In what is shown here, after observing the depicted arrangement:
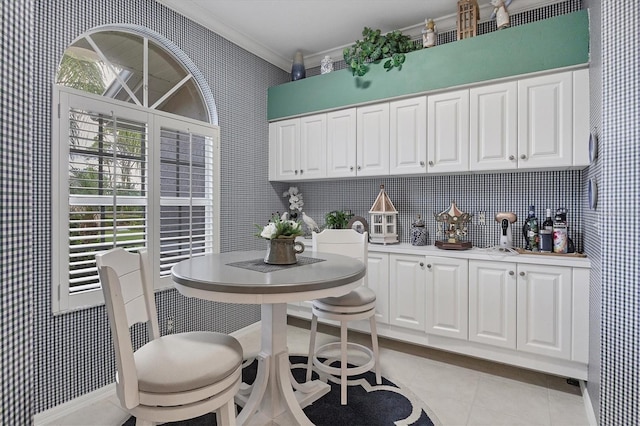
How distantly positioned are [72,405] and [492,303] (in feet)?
9.35

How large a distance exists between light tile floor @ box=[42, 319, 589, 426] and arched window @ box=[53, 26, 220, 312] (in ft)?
3.08

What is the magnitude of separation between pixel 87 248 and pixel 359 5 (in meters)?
2.72

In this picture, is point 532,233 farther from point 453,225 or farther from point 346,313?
point 346,313

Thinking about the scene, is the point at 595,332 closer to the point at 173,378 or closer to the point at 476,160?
the point at 476,160

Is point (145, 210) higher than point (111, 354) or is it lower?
higher

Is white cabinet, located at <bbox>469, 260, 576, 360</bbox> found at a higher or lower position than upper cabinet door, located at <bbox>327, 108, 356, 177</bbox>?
lower

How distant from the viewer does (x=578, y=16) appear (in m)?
2.26

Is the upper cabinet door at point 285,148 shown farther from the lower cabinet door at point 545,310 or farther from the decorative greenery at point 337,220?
the lower cabinet door at point 545,310

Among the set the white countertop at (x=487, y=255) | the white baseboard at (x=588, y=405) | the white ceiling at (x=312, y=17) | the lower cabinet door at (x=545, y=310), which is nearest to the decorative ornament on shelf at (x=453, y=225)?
the white countertop at (x=487, y=255)

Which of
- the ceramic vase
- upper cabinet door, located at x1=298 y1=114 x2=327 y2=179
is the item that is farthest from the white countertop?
the ceramic vase

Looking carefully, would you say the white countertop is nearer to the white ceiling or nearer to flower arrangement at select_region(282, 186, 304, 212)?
flower arrangement at select_region(282, 186, 304, 212)

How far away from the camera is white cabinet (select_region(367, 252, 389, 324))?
2900mm

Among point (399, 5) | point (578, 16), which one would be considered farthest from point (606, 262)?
point (399, 5)

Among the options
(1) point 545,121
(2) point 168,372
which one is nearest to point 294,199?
(1) point 545,121
